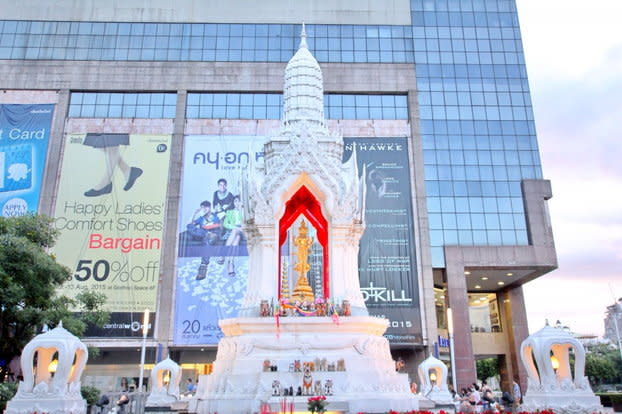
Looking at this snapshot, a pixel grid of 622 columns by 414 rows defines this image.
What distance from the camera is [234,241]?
1455 inches

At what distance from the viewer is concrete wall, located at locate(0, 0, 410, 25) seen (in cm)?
4459

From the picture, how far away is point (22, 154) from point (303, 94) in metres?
30.1

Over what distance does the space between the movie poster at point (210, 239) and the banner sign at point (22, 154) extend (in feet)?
39.0

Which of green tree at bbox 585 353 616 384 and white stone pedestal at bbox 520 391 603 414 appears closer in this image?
white stone pedestal at bbox 520 391 603 414

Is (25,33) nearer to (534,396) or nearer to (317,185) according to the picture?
(317,185)

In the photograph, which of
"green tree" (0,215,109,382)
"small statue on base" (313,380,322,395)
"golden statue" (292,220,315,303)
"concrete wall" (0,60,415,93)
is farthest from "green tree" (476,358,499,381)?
"small statue on base" (313,380,322,395)

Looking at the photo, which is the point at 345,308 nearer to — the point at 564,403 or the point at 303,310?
the point at 303,310

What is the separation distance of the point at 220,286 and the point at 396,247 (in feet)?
46.9

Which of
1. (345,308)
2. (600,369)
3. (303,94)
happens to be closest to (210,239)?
(303,94)

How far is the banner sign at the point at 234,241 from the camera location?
118ft

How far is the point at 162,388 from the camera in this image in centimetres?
1716

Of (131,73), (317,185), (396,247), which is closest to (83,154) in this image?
(131,73)

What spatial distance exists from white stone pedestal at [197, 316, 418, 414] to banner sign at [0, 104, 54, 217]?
30140 mm

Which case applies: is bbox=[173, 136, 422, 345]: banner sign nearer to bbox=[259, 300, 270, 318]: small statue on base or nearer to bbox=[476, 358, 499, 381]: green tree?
bbox=[259, 300, 270, 318]: small statue on base
